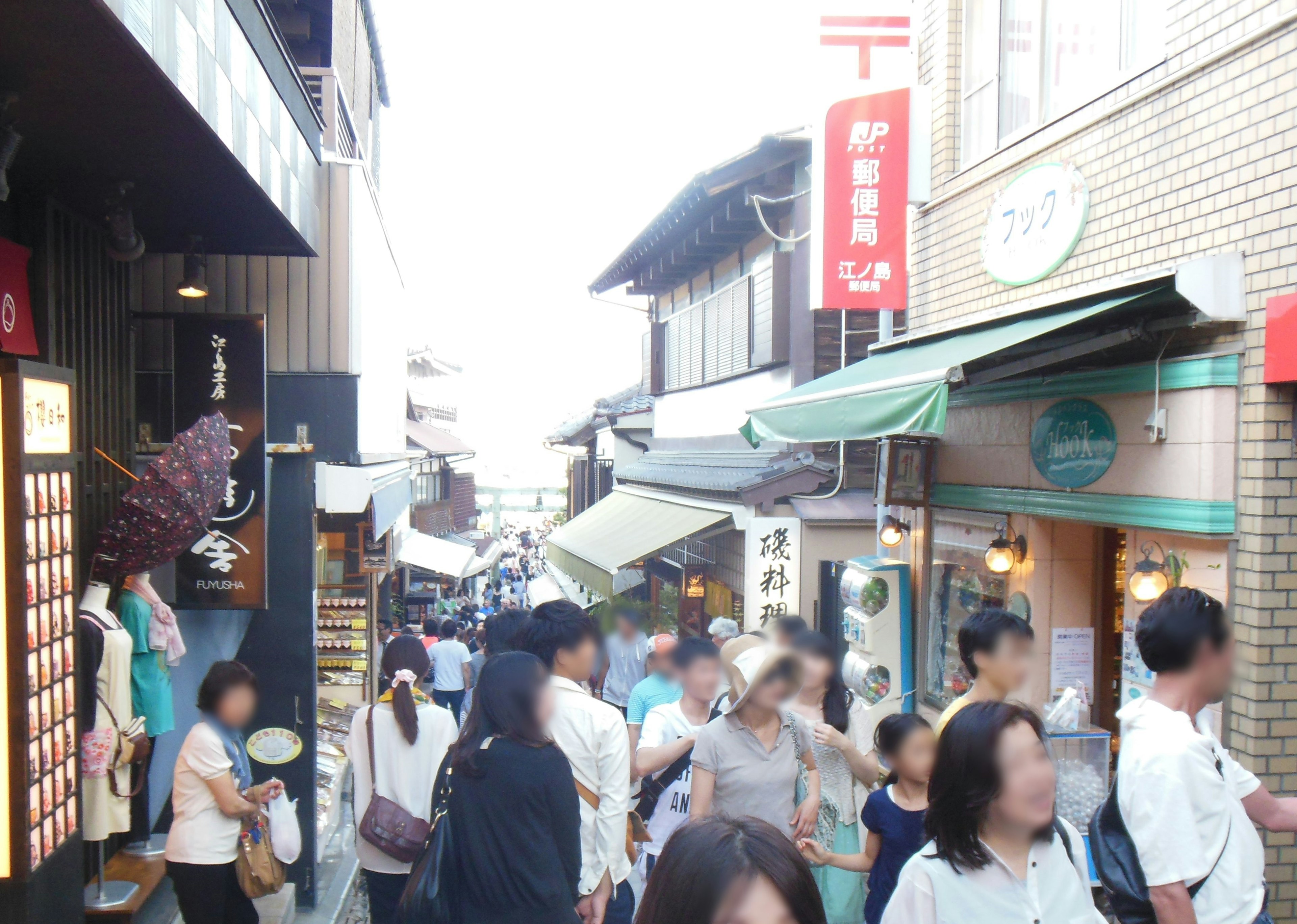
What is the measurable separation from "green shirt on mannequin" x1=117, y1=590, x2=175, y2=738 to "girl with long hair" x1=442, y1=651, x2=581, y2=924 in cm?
314

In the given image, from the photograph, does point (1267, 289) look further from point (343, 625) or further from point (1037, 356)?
point (343, 625)

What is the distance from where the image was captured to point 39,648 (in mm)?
3984

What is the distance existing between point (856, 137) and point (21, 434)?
6.74 m

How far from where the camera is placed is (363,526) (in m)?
11.9

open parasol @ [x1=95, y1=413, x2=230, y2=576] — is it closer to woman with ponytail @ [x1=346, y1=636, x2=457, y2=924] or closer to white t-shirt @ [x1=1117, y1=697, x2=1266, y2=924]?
woman with ponytail @ [x1=346, y1=636, x2=457, y2=924]

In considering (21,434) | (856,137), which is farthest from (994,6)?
(21,434)

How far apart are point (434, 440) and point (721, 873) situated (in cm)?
2189

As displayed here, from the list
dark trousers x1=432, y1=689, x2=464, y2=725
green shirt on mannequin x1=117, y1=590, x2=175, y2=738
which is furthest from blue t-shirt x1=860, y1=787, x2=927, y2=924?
dark trousers x1=432, y1=689, x2=464, y2=725

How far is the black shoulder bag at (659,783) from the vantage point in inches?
183

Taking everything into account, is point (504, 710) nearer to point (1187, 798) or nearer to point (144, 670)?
point (1187, 798)

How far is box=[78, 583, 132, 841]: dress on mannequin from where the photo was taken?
5.09m

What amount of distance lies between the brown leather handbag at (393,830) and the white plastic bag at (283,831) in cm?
58

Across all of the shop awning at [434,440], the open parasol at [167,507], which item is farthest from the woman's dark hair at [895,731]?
the shop awning at [434,440]

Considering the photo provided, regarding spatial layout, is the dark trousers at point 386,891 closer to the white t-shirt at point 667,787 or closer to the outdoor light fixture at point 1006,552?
the white t-shirt at point 667,787
